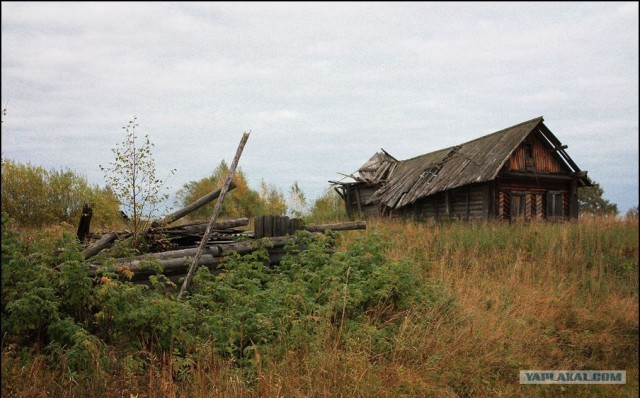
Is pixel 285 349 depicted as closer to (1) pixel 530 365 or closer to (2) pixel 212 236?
(1) pixel 530 365

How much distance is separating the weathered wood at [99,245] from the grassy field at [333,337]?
3.87 feet

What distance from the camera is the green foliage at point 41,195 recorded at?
1368cm

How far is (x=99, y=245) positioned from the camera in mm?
6848

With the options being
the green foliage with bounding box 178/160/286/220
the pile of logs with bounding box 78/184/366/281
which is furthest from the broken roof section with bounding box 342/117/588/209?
the pile of logs with bounding box 78/184/366/281

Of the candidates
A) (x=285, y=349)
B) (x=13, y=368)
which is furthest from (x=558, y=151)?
(x=13, y=368)

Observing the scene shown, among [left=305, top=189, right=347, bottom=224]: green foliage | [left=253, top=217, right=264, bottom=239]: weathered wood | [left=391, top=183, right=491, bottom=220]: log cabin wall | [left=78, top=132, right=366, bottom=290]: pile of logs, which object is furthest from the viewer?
[left=305, top=189, right=347, bottom=224]: green foliage

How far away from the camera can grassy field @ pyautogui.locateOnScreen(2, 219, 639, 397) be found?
387 cm

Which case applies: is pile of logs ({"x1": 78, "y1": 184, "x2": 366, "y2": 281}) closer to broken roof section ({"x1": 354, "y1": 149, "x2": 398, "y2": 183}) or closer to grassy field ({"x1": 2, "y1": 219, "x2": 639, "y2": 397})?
grassy field ({"x1": 2, "y1": 219, "x2": 639, "y2": 397})

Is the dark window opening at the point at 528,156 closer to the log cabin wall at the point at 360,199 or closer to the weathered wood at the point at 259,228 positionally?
the log cabin wall at the point at 360,199

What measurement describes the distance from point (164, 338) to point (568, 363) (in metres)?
5.20

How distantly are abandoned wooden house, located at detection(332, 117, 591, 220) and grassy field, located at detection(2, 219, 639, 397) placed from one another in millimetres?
10217

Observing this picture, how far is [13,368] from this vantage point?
3832mm

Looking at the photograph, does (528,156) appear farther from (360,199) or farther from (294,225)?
(294,225)

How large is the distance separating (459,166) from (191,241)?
15.0 m
